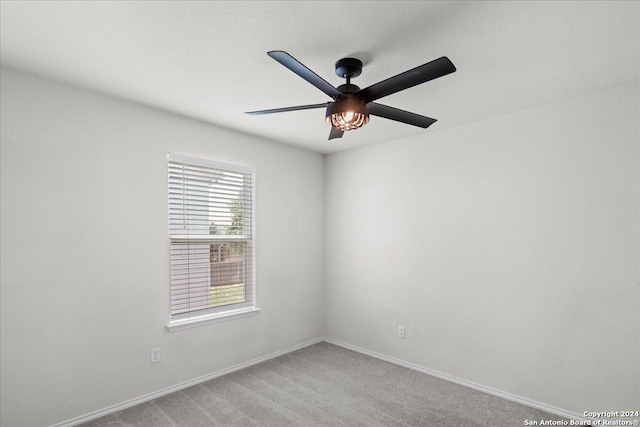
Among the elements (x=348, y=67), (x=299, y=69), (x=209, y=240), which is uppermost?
(x=348, y=67)

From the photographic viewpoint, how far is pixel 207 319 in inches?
130

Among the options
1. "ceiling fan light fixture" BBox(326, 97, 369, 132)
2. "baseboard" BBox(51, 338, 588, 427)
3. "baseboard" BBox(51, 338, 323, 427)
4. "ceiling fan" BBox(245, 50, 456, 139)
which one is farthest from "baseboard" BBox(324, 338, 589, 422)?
"ceiling fan light fixture" BBox(326, 97, 369, 132)

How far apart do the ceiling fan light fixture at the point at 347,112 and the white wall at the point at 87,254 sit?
1816mm

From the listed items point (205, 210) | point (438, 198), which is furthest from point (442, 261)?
point (205, 210)

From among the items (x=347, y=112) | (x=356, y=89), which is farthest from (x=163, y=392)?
(x=356, y=89)

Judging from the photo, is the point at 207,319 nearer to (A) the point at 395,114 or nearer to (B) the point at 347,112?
(B) the point at 347,112

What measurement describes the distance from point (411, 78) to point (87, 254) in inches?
102

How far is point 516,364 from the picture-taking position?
2949 millimetres

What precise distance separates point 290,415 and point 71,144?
105 inches

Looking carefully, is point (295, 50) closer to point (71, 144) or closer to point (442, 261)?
point (71, 144)

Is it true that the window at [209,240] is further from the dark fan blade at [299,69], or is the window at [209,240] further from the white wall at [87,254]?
the dark fan blade at [299,69]

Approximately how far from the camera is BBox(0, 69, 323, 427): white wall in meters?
2.33

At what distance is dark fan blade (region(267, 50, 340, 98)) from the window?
6.12 ft

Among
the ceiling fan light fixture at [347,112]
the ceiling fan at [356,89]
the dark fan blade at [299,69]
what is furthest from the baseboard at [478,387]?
the dark fan blade at [299,69]
